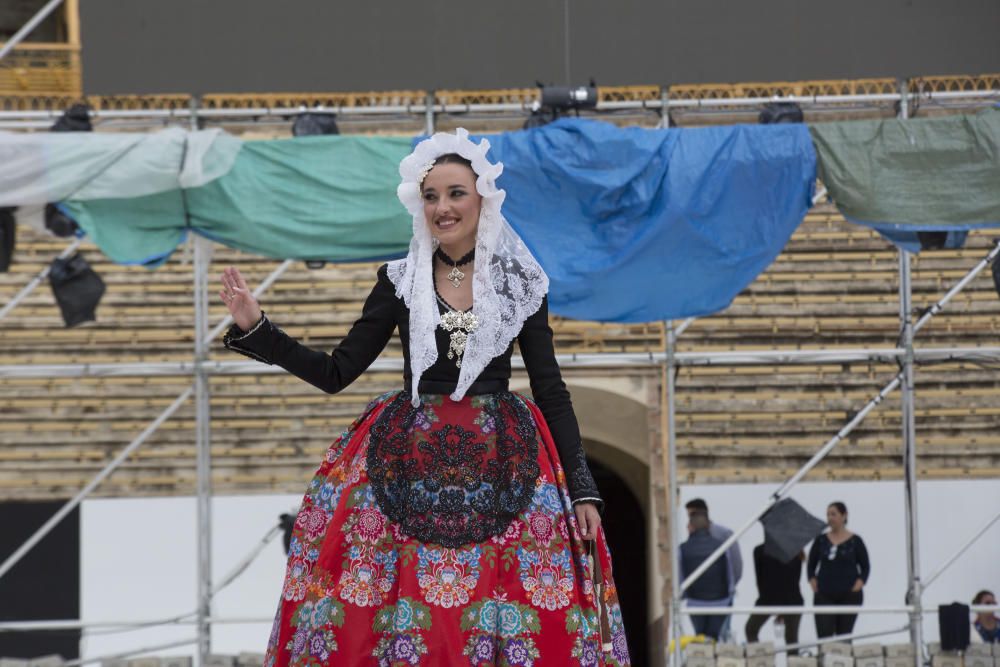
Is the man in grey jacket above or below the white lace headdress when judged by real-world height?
below

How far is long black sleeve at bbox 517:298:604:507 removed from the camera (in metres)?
3.64

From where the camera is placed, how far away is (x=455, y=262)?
377 cm

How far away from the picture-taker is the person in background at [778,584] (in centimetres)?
932

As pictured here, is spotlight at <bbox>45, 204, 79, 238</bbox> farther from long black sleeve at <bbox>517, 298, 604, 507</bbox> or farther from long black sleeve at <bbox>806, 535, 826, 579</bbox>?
long black sleeve at <bbox>806, 535, 826, 579</bbox>

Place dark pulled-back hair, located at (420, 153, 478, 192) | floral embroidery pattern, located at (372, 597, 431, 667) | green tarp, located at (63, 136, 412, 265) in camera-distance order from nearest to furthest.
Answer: floral embroidery pattern, located at (372, 597, 431, 667)
dark pulled-back hair, located at (420, 153, 478, 192)
green tarp, located at (63, 136, 412, 265)

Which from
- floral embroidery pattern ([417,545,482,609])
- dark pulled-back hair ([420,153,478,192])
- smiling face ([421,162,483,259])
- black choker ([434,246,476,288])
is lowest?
floral embroidery pattern ([417,545,482,609])

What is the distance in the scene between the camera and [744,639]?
32.1 feet

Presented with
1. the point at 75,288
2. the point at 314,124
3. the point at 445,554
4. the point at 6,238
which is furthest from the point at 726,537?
the point at 445,554

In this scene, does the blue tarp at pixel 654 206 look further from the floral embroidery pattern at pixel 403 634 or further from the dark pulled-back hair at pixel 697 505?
the floral embroidery pattern at pixel 403 634

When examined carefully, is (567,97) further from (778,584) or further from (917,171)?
(778,584)

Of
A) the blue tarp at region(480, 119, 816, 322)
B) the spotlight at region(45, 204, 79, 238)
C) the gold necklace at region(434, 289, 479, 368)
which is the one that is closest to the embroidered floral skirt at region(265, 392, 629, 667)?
the gold necklace at region(434, 289, 479, 368)

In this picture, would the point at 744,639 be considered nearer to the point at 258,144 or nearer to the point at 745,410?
the point at 745,410

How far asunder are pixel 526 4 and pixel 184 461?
4.90m

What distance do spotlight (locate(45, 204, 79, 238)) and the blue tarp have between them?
6.50 feet
